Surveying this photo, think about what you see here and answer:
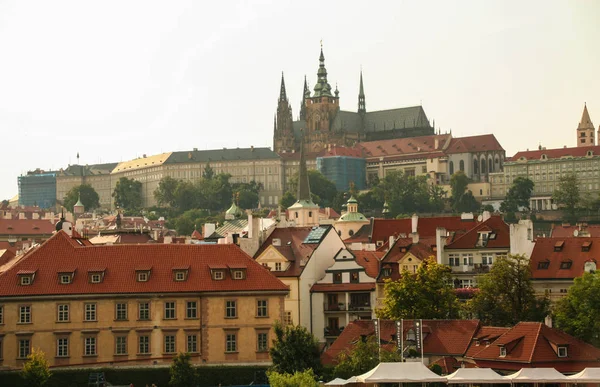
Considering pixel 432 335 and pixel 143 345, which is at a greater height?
pixel 432 335

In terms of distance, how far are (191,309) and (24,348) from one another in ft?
27.2

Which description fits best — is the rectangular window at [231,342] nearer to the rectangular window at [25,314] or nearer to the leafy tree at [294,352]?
the leafy tree at [294,352]

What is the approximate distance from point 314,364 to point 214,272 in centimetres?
918

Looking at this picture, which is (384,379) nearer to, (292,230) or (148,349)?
(148,349)

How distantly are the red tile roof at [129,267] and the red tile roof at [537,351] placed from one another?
12.8 m

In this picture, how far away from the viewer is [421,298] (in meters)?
75.3

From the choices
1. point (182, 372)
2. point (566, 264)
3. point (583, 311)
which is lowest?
point (182, 372)

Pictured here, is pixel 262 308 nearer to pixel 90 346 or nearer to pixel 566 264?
pixel 90 346

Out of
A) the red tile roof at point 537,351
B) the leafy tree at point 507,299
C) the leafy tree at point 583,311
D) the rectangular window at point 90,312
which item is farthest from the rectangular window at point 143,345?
the leafy tree at point 583,311

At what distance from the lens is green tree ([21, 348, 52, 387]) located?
207 feet

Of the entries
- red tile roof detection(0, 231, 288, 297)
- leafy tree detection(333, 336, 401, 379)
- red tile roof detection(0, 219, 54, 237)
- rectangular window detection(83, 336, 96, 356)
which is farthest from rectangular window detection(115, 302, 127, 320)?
red tile roof detection(0, 219, 54, 237)

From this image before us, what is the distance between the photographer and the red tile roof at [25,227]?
611 feet

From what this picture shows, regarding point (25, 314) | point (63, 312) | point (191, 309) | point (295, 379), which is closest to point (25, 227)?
point (63, 312)

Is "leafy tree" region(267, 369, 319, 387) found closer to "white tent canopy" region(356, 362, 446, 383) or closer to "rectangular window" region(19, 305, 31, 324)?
"white tent canopy" region(356, 362, 446, 383)
